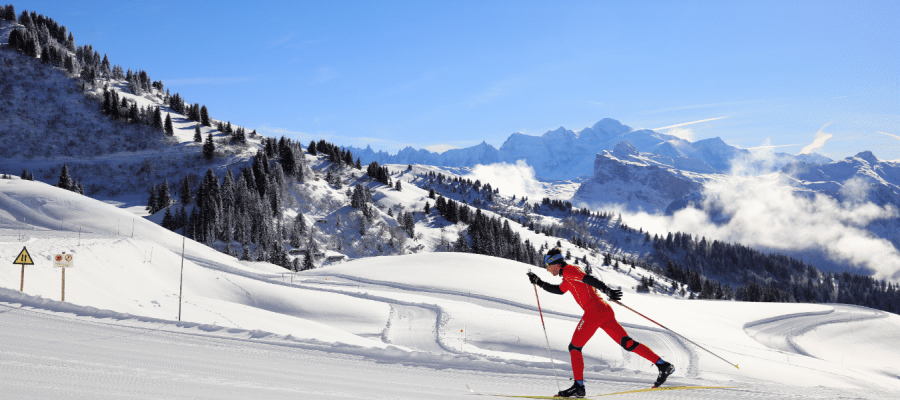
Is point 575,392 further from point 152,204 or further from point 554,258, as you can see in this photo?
point 152,204

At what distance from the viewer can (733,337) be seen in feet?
113

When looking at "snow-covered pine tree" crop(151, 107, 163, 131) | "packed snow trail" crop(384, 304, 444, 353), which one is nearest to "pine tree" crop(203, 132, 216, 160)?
"snow-covered pine tree" crop(151, 107, 163, 131)

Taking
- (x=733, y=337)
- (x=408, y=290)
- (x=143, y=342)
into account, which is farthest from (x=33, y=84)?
(x=733, y=337)

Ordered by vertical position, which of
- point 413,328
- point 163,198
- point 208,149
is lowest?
point 413,328

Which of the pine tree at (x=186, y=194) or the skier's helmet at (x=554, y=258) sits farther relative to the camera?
the pine tree at (x=186, y=194)

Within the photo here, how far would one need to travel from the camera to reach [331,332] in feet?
64.1

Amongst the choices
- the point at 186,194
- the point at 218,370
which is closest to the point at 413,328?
the point at 218,370

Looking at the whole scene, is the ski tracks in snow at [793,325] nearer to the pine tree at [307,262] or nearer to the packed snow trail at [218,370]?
the packed snow trail at [218,370]

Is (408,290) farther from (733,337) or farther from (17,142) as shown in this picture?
(17,142)

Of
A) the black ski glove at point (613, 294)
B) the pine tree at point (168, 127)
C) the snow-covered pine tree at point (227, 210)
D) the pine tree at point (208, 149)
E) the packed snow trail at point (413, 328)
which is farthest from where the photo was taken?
the pine tree at point (168, 127)

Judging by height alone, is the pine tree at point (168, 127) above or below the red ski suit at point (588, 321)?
above

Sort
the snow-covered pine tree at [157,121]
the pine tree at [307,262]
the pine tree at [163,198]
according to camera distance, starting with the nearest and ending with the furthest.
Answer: the pine tree at [307,262] < the pine tree at [163,198] < the snow-covered pine tree at [157,121]

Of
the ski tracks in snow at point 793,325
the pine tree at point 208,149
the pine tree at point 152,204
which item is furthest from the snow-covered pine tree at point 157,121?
the ski tracks in snow at point 793,325

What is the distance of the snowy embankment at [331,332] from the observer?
7.80 meters
